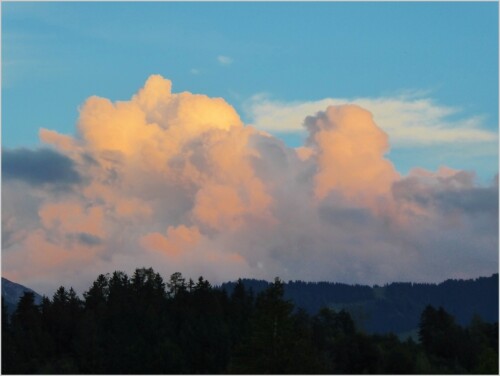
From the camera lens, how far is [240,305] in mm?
151500

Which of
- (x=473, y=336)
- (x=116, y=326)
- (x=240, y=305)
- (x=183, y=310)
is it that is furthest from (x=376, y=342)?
(x=116, y=326)

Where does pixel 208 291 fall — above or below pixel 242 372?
above

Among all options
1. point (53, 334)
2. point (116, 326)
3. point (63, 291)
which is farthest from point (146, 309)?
point (63, 291)

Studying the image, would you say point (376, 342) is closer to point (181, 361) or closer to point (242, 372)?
point (181, 361)

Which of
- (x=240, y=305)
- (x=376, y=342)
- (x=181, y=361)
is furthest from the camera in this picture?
(x=376, y=342)

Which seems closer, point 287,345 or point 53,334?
point 287,345

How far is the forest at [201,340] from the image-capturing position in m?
99.9

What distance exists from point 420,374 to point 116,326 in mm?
47541

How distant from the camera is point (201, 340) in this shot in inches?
5157

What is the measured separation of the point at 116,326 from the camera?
454 ft

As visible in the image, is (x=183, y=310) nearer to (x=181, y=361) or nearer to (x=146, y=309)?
(x=146, y=309)

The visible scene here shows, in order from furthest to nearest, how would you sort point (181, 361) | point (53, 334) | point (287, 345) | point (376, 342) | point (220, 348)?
point (376, 342)
point (53, 334)
point (220, 348)
point (181, 361)
point (287, 345)

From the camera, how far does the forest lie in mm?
99938

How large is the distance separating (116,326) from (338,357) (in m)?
36.9
